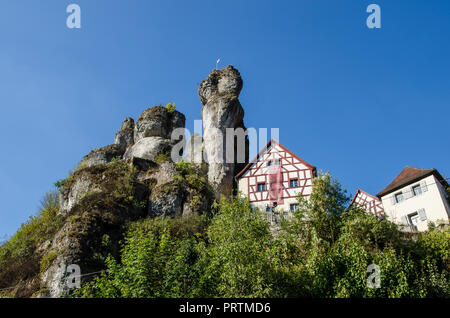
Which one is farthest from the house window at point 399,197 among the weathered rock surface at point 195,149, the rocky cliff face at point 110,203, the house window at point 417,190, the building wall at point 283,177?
the weathered rock surface at point 195,149

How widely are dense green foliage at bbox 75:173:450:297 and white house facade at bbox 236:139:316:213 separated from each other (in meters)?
10.5

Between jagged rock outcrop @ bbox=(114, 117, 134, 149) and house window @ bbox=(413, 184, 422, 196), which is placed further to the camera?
jagged rock outcrop @ bbox=(114, 117, 134, 149)

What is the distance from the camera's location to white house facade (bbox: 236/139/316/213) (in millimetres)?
29766

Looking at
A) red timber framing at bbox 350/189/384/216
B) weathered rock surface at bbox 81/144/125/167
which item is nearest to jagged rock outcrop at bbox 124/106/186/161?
weathered rock surface at bbox 81/144/125/167

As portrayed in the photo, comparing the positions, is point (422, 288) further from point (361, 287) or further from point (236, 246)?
point (236, 246)

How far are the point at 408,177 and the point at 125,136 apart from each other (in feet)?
101

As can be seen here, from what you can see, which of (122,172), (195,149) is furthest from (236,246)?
(195,149)

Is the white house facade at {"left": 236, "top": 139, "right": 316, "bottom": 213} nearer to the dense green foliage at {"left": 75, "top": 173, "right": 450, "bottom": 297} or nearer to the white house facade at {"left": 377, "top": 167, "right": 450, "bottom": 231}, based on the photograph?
the white house facade at {"left": 377, "top": 167, "right": 450, "bottom": 231}

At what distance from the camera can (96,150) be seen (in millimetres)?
41344

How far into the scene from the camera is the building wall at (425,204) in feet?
86.5

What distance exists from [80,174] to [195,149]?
12075 millimetres

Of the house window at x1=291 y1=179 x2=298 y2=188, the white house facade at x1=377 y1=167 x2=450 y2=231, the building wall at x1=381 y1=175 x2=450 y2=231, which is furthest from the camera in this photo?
the house window at x1=291 y1=179 x2=298 y2=188

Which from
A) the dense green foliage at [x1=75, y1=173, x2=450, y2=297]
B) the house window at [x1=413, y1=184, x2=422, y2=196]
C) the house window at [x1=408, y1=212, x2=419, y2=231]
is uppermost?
the house window at [x1=413, y1=184, x2=422, y2=196]

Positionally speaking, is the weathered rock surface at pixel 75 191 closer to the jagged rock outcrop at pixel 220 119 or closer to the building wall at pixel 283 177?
the jagged rock outcrop at pixel 220 119
